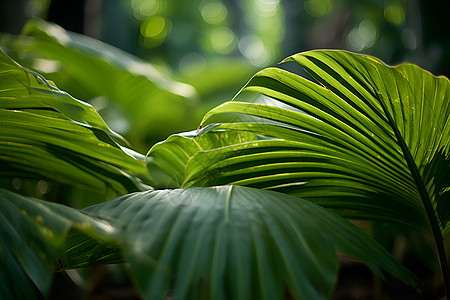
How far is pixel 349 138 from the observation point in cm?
49

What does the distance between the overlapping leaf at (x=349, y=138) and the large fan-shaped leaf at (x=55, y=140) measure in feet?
0.38

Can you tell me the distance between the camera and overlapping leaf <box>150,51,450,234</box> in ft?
1.49

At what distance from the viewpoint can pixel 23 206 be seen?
34 centimetres

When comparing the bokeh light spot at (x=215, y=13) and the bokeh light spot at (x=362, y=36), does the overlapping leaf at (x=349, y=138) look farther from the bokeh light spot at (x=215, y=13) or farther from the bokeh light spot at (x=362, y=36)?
the bokeh light spot at (x=215, y=13)

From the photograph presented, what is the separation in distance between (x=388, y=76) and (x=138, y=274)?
1.17 feet

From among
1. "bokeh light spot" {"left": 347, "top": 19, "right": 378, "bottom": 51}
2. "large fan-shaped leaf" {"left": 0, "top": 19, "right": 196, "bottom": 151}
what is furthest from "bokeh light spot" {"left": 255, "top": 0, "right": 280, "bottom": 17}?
"large fan-shaped leaf" {"left": 0, "top": 19, "right": 196, "bottom": 151}

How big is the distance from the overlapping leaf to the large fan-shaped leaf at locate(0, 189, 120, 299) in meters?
0.22

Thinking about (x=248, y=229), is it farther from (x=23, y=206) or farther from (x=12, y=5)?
(x=12, y=5)

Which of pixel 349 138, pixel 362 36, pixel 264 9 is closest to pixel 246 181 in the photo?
pixel 349 138

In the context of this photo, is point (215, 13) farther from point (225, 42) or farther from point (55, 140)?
point (55, 140)

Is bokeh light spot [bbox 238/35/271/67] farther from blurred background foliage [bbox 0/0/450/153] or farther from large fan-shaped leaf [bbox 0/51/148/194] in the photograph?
large fan-shaped leaf [bbox 0/51/148/194]

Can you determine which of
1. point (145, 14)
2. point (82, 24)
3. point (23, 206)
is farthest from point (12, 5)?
point (145, 14)

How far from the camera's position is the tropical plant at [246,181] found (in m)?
0.32

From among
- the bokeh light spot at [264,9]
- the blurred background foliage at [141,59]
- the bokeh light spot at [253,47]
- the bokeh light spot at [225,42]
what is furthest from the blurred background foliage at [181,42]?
the bokeh light spot at [253,47]
